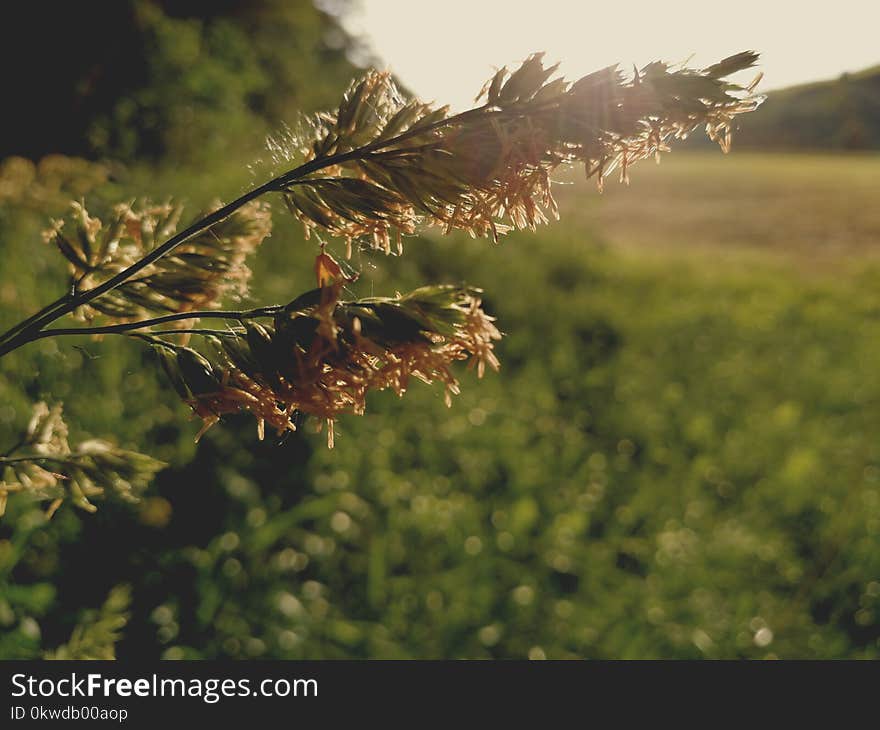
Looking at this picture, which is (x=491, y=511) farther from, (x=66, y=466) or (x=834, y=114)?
(x=834, y=114)

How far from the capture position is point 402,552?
318 centimetres

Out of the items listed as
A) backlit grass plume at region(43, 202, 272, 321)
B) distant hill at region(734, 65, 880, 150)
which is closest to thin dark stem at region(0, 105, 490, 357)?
backlit grass plume at region(43, 202, 272, 321)

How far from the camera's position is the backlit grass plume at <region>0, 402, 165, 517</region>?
989 mm

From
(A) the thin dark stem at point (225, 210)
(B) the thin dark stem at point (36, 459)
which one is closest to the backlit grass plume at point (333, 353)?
(A) the thin dark stem at point (225, 210)

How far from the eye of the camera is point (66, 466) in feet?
3.44

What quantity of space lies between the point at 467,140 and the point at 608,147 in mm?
158

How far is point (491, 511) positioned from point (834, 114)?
14.3 feet

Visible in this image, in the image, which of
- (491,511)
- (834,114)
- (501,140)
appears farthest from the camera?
(834,114)

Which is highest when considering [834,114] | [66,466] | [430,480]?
[834,114]

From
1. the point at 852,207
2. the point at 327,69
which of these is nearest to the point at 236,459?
the point at 327,69

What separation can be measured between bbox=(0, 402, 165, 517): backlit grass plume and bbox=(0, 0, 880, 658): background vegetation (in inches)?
6.2

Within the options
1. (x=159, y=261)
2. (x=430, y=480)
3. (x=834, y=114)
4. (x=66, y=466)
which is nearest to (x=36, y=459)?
(x=66, y=466)

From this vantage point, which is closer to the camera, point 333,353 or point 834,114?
point 333,353

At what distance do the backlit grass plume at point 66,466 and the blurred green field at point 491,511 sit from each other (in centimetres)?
16
